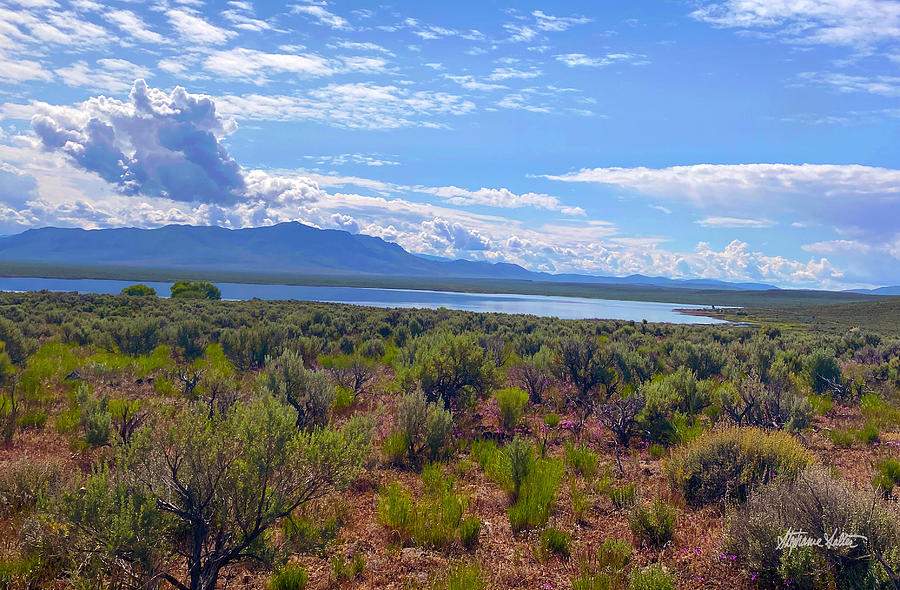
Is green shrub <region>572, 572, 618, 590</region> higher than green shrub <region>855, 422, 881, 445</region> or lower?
lower

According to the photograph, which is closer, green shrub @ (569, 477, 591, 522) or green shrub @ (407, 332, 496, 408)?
green shrub @ (569, 477, 591, 522)

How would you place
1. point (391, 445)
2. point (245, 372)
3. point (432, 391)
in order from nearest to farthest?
1. point (391, 445)
2. point (432, 391)
3. point (245, 372)

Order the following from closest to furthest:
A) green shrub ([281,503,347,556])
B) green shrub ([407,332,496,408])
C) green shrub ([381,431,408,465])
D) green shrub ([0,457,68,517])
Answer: green shrub ([281,503,347,556]) < green shrub ([0,457,68,517]) < green shrub ([381,431,408,465]) < green shrub ([407,332,496,408])

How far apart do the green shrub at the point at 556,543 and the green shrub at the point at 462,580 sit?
38.7 inches

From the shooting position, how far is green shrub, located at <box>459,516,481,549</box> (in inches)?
231

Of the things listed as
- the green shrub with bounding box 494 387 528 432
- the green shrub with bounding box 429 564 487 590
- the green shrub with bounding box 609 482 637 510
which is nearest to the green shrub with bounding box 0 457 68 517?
the green shrub with bounding box 429 564 487 590

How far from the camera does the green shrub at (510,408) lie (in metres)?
11.1

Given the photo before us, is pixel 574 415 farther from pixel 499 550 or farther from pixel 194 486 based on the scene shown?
pixel 194 486

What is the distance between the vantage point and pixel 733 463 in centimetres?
689

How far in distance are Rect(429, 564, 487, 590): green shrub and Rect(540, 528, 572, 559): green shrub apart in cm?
98

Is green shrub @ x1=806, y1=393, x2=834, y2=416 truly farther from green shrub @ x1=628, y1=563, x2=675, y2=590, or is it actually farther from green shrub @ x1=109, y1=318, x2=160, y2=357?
green shrub @ x1=109, y1=318, x2=160, y2=357

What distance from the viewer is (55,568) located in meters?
4.70

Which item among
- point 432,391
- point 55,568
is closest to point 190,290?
point 432,391

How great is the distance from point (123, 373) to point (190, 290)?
46.1 m
